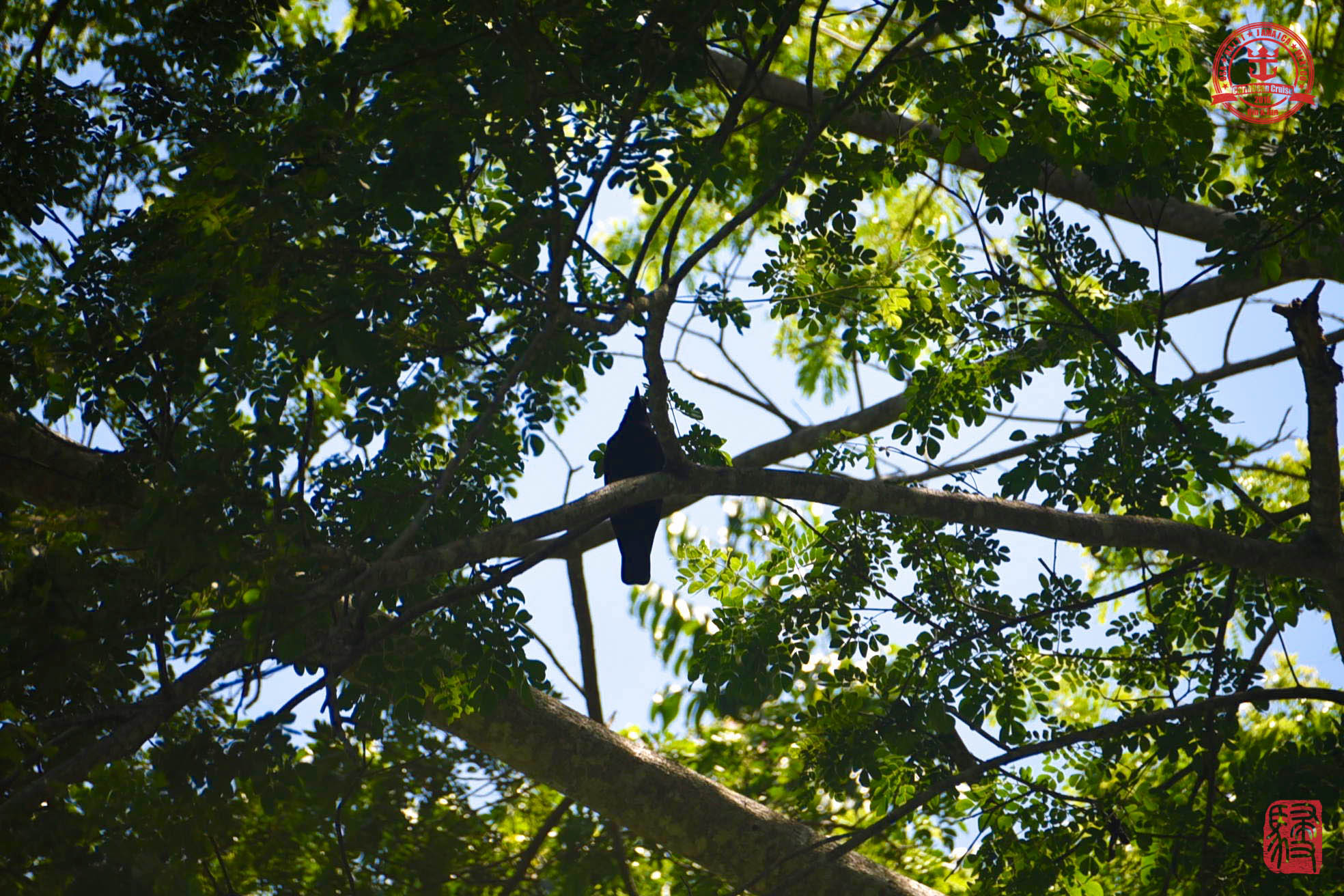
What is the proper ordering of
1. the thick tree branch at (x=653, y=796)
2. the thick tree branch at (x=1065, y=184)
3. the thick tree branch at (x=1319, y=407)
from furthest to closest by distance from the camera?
the thick tree branch at (x=1065, y=184)
the thick tree branch at (x=653, y=796)
the thick tree branch at (x=1319, y=407)

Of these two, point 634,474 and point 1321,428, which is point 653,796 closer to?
point 634,474

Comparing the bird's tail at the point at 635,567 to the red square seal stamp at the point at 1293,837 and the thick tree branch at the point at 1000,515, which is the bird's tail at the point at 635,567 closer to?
the thick tree branch at the point at 1000,515

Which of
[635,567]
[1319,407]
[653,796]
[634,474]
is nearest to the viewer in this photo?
[1319,407]

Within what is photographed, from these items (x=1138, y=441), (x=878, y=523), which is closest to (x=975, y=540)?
(x=878, y=523)

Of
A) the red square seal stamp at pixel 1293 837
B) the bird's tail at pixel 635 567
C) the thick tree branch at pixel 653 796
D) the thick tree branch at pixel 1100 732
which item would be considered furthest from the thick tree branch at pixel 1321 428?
the bird's tail at pixel 635 567

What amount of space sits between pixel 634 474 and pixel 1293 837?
3.03m

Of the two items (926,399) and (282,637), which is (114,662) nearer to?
(282,637)

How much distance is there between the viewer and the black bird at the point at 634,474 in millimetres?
4750

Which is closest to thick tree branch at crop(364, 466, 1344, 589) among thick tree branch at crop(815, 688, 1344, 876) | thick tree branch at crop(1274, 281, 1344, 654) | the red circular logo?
thick tree branch at crop(1274, 281, 1344, 654)

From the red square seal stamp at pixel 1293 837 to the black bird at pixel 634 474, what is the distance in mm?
2619

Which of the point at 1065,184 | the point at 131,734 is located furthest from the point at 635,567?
the point at 1065,184

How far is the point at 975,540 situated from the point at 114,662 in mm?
3152

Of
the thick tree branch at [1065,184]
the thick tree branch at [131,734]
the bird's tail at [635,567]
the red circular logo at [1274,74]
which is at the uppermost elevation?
the thick tree branch at [1065,184]

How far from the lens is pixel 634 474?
5.08m
